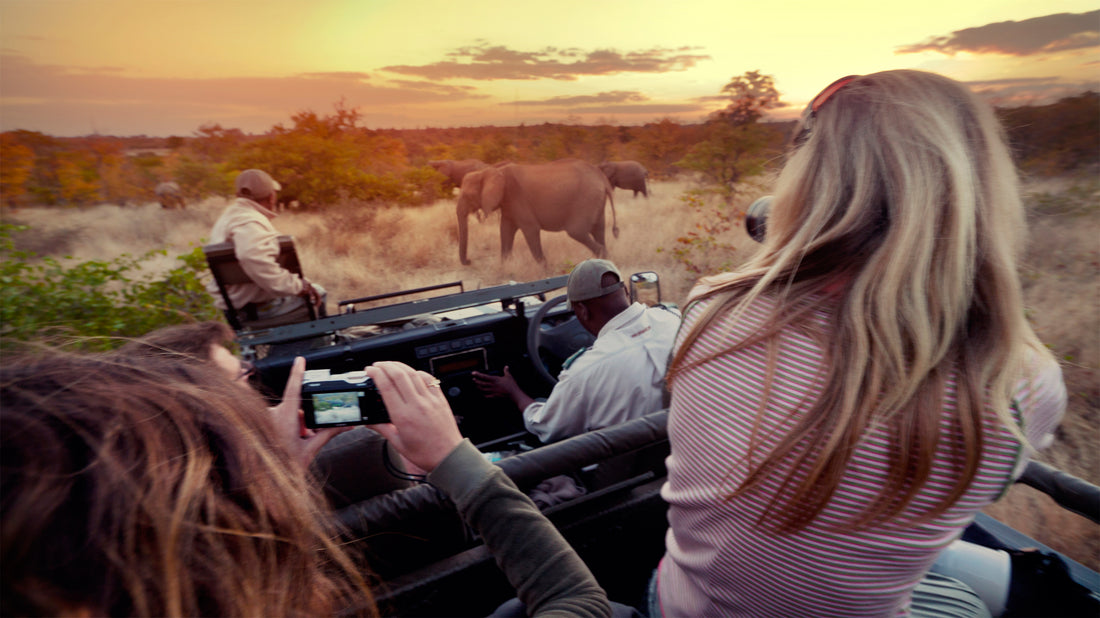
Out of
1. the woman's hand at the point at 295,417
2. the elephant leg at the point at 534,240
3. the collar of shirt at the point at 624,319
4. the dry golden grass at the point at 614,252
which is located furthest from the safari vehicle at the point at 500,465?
the elephant leg at the point at 534,240

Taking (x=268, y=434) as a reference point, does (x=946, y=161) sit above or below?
above

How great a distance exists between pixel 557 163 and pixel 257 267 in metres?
4.47

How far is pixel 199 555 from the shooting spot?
442mm

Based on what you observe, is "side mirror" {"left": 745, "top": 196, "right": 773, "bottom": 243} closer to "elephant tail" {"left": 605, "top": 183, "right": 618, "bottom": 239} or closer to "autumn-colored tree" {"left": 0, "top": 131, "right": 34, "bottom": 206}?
"elephant tail" {"left": 605, "top": 183, "right": 618, "bottom": 239}

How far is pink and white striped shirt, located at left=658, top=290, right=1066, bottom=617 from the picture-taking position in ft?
2.38

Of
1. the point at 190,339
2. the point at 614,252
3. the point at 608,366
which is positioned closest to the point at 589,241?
the point at 614,252

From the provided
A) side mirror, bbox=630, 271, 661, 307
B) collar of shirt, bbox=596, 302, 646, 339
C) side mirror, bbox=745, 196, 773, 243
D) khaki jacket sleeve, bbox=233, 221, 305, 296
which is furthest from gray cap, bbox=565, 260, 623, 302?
khaki jacket sleeve, bbox=233, 221, 305, 296

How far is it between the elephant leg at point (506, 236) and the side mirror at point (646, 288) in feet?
12.2

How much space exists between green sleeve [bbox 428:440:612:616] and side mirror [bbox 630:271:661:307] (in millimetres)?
2019

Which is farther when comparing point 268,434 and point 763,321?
point 763,321

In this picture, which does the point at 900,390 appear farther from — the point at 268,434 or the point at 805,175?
the point at 268,434

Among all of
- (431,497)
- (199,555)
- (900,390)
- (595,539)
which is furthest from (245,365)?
(900,390)

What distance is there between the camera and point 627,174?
7688mm

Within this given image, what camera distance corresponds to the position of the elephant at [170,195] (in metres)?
4.65
